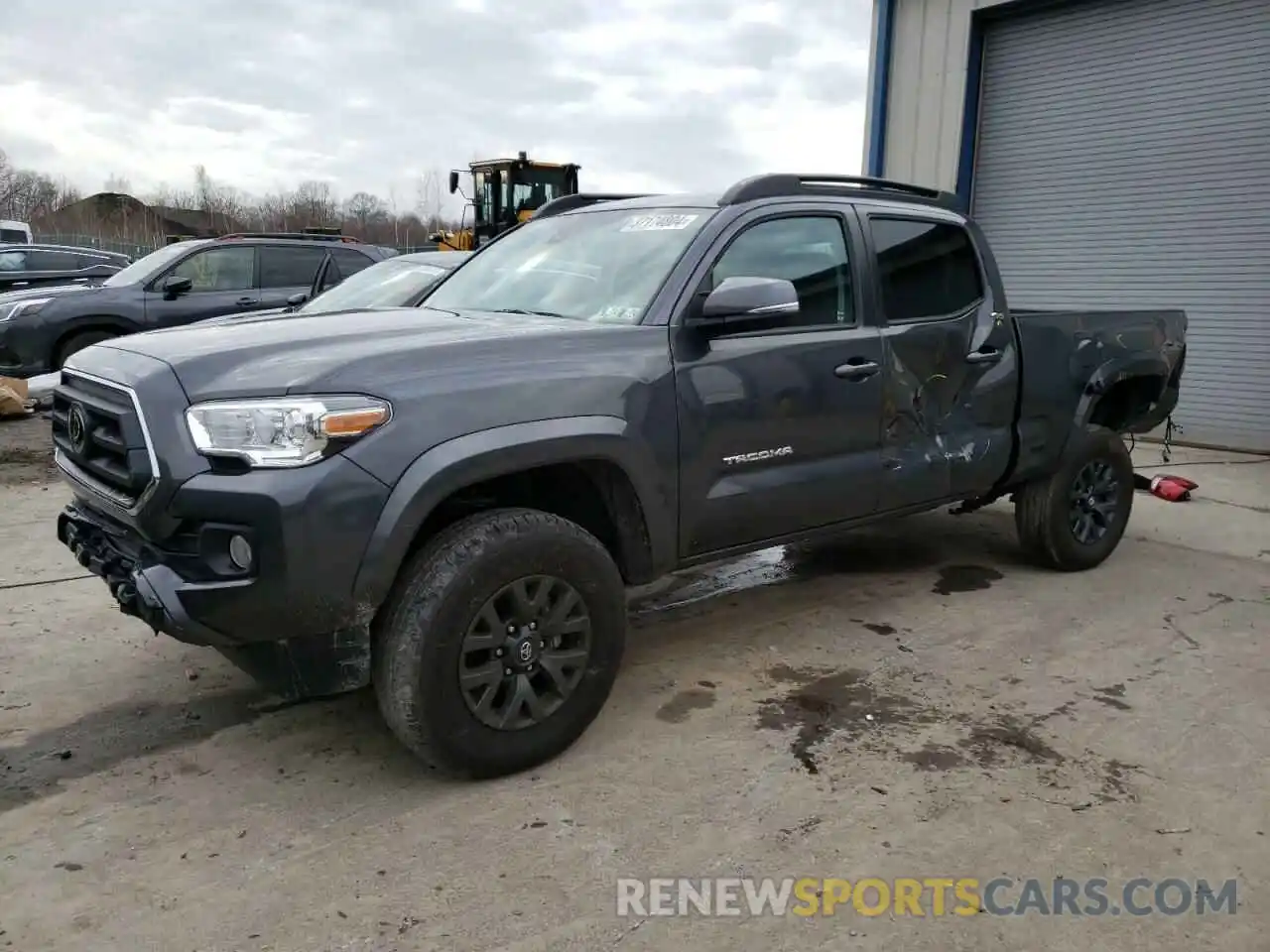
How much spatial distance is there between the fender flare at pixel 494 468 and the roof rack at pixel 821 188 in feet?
4.10

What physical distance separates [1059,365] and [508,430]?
3298 millimetres

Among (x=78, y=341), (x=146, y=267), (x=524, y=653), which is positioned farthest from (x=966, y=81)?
(x=524, y=653)

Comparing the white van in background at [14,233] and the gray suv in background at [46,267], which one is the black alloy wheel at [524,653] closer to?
the gray suv in background at [46,267]

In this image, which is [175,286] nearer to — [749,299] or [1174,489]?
[749,299]

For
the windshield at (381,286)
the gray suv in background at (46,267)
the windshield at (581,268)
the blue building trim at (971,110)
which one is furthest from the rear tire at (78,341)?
the blue building trim at (971,110)

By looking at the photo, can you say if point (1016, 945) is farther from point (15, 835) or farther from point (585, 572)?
point (15, 835)

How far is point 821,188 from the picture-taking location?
13.8ft

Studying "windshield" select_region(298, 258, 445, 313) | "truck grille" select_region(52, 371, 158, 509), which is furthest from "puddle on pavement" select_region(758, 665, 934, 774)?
"windshield" select_region(298, 258, 445, 313)

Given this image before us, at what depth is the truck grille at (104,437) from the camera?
9.14 ft

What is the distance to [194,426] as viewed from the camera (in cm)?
273

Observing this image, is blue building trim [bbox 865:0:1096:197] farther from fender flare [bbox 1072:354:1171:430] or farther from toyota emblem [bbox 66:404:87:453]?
toyota emblem [bbox 66:404:87:453]

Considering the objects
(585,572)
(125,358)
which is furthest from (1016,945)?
(125,358)

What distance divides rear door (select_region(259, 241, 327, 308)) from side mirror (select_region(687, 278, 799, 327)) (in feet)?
27.0

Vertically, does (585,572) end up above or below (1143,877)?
above
